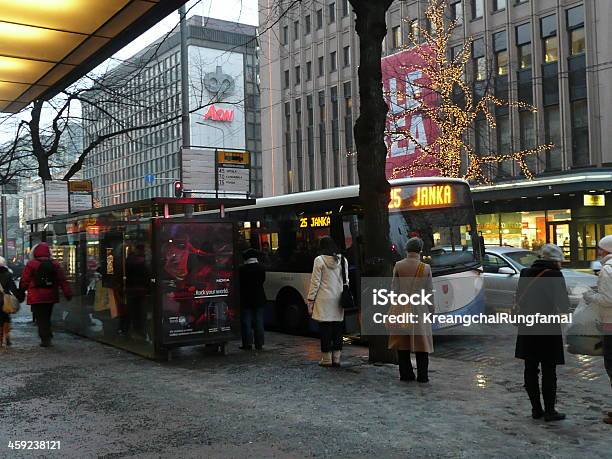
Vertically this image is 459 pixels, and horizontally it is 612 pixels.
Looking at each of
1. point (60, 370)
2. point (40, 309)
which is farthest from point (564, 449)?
point (40, 309)

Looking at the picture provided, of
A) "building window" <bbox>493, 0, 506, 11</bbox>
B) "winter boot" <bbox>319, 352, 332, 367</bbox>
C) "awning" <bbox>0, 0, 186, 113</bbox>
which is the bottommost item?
"winter boot" <bbox>319, 352, 332, 367</bbox>

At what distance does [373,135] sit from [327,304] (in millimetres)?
2390

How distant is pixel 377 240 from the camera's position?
8727 mm

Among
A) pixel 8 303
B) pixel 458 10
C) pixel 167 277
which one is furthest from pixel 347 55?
pixel 167 277

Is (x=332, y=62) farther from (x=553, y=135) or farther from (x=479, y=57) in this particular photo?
(x=553, y=135)

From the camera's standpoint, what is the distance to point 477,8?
34.6 meters

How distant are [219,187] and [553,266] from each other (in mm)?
11693

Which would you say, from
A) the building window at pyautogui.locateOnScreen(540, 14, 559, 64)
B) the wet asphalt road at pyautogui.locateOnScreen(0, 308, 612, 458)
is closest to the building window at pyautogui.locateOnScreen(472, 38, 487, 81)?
the building window at pyautogui.locateOnScreen(540, 14, 559, 64)

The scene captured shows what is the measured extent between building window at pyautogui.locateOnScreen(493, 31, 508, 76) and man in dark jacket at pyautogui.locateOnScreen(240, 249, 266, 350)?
86.0 ft

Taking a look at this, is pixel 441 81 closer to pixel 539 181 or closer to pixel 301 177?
pixel 539 181

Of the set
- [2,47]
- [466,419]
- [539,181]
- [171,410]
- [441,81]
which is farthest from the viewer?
[539,181]

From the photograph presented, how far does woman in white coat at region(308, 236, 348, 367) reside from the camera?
28.6ft

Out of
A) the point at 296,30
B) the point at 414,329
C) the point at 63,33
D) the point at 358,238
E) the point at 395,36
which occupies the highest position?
the point at 296,30

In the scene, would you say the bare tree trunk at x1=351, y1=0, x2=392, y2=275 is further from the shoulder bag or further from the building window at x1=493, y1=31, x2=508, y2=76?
the building window at x1=493, y1=31, x2=508, y2=76
